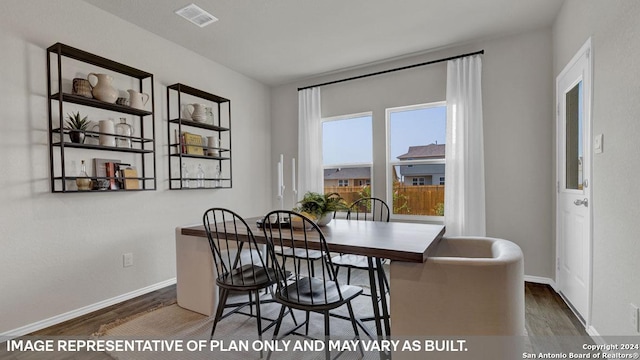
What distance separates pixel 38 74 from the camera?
7.69 feet

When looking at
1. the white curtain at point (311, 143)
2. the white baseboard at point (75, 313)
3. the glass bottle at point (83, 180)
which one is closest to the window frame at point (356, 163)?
the white curtain at point (311, 143)

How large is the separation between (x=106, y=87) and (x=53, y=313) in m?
1.87

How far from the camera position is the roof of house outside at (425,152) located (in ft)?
12.2

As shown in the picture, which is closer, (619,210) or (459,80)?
(619,210)

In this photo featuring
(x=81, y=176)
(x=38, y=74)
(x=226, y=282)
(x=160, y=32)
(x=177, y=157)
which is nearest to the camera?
(x=226, y=282)

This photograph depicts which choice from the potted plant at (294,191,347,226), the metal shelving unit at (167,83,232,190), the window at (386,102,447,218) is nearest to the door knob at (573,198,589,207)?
the window at (386,102,447,218)

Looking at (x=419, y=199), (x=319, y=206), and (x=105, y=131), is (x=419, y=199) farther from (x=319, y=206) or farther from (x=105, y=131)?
(x=105, y=131)

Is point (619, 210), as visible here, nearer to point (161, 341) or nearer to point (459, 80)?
point (459, 80)

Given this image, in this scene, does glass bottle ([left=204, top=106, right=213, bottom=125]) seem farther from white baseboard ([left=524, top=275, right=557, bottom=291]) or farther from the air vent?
white baseboard ([left=524, top=275, right=557, bottom=291])

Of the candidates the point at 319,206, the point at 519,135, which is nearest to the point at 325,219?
the point at 319,206

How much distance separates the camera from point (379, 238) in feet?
6.18

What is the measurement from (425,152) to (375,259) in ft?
6.92

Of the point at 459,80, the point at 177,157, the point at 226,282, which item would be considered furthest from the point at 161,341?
the point at 459,80

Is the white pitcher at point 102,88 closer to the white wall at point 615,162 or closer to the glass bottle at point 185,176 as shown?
the glass bottle at point 185,176
